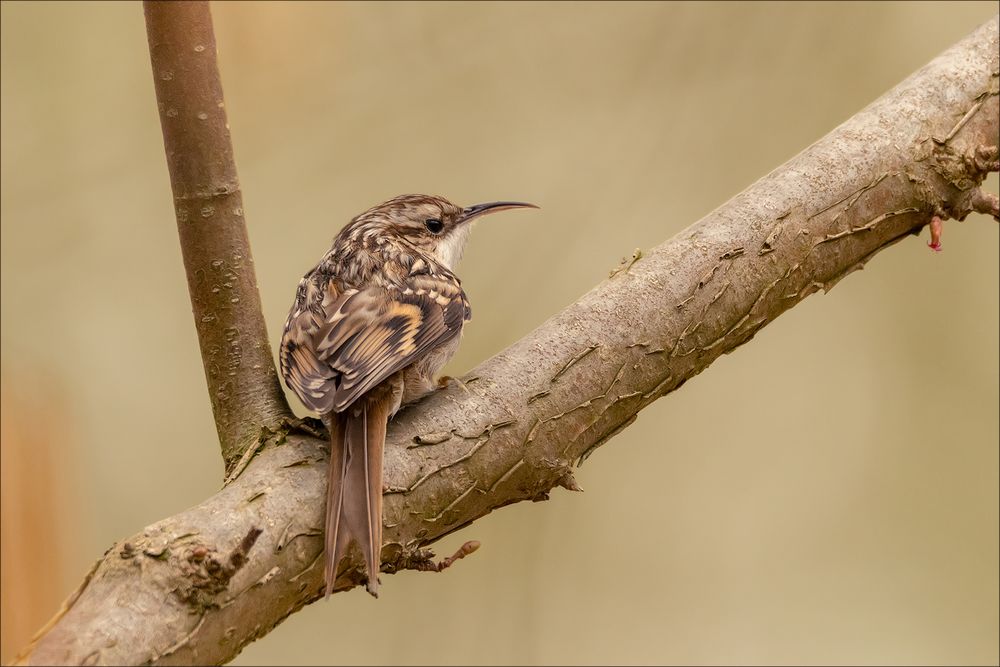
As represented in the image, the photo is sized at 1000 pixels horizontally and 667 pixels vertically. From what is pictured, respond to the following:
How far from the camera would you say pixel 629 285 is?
6.86 feet

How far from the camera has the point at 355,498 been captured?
168cm

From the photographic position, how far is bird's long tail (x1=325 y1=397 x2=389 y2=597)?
1.66 m

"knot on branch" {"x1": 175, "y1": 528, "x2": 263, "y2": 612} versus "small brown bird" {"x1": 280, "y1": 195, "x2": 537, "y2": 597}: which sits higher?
"small brown bird" {"x1": 280, "y1": 195, "x2": 537, "y2": 597}

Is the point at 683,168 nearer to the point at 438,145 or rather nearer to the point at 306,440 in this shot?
the point at 438,145

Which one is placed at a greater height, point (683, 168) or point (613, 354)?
point (683, 168)

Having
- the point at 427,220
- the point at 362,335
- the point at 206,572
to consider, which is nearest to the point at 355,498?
the point at 206,572

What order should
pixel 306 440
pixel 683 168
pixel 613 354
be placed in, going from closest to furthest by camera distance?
pixel 306 440, pixel 613 354, pixel 683 168

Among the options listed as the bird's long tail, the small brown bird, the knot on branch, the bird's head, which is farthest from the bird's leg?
the bird's head

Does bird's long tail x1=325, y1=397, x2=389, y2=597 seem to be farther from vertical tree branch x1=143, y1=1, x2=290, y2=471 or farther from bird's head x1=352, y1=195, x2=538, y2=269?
bird's head x1=352, y1=195, x2=538, y2=269

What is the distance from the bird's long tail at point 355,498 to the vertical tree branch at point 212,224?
219 millimetres

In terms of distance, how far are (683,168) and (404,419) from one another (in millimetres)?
2553

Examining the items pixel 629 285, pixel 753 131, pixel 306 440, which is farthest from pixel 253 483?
pixel 753 131

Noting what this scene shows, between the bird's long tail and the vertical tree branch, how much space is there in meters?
0.22

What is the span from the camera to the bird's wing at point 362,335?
1908 mm
